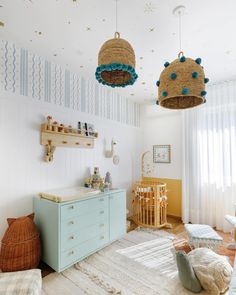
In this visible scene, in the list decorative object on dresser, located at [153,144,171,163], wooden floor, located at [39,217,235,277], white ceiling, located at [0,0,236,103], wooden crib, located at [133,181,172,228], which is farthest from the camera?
decorative object on dresser, located at [153,144,171,163]

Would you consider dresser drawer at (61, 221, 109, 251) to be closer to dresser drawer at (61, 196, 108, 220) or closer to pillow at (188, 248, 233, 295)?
dresser drawer at (61, 196, 108, 220)

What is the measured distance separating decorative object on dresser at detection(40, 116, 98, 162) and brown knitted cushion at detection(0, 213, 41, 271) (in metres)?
0.83

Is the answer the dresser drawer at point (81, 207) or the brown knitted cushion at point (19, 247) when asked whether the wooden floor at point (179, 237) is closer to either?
the brown knitted cushion at point (19, 247)

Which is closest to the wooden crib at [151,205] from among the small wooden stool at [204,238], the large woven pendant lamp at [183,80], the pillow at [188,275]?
the small wooden stool at [204,238]

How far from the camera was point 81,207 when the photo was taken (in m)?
2.23

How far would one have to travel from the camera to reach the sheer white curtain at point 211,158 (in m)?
3.12

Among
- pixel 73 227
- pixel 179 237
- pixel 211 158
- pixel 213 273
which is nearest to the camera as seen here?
pixel 213 273

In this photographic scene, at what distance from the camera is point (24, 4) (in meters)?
1.61

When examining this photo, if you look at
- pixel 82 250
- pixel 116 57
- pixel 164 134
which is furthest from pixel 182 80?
pixel 164 134

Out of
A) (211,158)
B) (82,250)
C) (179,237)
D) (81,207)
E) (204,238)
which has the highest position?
(211,158)

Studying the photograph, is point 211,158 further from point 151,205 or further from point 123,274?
point 123,274

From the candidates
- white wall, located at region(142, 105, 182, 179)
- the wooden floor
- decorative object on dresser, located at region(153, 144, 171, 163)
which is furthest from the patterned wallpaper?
the wooden floor

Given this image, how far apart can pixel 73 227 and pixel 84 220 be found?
18 cm

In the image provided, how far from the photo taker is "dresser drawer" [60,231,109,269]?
2.03m
